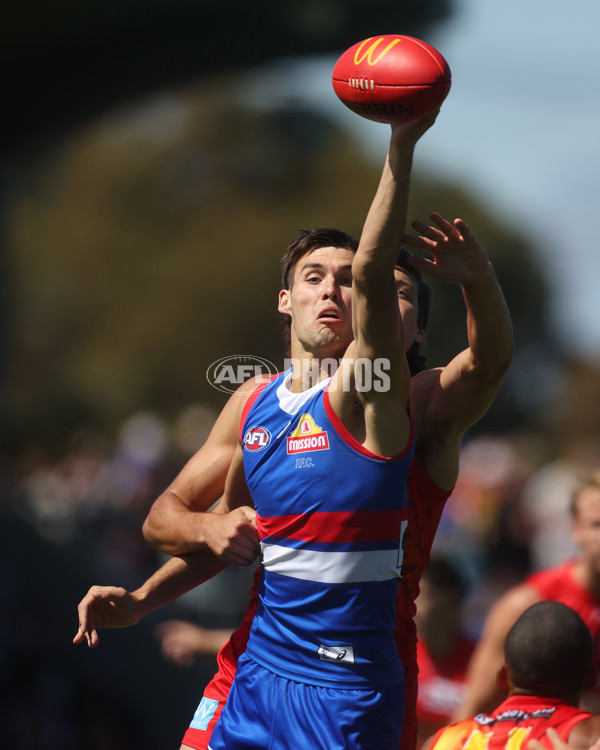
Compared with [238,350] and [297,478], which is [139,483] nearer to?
[297,478]

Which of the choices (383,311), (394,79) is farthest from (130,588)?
A: (394,79)

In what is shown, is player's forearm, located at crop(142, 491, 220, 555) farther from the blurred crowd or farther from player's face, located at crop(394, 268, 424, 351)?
the blurred crowd

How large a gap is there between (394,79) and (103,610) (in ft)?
7.15

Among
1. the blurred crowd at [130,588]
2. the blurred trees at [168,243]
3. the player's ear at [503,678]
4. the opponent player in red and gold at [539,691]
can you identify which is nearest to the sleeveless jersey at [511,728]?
the opponent player in red and gold at [539,691]

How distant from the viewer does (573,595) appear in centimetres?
505

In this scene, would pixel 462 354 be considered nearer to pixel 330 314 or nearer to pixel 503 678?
pixel 330 314

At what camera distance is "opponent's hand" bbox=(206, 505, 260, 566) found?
3.44m

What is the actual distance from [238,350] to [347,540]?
127 feet

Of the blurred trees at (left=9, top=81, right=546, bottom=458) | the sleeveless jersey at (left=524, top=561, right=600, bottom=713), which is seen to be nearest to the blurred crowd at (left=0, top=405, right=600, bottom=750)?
the sleeveless jersey at (left=524, top=561, right=600, bottom=713)

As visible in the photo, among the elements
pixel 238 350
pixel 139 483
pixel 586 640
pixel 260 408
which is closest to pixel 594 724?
pixel 586 640

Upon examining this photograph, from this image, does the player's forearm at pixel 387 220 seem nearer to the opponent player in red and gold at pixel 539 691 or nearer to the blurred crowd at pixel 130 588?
the opponent player in red and gold at pixel 539 691

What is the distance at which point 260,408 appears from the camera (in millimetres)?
3609

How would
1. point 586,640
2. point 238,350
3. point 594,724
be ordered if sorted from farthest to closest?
1. point 238,350
2. point 586,640
3. point 594,724

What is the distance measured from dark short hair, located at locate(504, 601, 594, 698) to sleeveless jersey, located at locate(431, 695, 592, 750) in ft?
0.29
